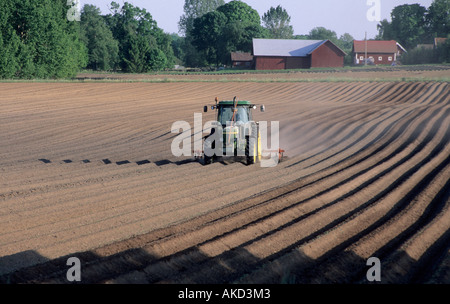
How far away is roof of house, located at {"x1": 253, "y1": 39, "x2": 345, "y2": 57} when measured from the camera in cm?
6294

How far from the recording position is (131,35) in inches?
2667

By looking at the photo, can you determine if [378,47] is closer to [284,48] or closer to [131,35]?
[284,48]

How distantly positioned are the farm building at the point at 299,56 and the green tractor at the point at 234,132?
51.9m

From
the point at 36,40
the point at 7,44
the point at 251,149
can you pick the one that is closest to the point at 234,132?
the point at 251,149

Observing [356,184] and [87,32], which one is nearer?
[356,184]

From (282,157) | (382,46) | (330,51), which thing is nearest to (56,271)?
(282,157)

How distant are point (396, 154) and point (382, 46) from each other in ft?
214

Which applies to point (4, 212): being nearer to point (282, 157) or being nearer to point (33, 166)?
point (33, 166)

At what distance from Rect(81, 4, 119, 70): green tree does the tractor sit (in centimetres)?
5609

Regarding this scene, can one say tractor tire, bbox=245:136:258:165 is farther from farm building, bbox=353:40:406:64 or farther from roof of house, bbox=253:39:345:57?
farm building, bbox=353:40:406:64

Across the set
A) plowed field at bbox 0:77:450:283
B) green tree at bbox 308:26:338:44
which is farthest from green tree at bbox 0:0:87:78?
green tree at bbox 308:26:338:44

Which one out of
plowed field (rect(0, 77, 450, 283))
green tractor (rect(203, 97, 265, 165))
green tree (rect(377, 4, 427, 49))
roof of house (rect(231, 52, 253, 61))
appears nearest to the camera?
plowed field (rect(0, 77, 450, 283))

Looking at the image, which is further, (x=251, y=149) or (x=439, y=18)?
(x=439, y=18)

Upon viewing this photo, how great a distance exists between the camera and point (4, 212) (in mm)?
8398
